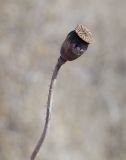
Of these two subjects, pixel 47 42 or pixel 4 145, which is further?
pixel 47 42

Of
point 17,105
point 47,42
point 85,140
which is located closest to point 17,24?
point 47,42

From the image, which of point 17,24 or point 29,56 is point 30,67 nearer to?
point 29,56

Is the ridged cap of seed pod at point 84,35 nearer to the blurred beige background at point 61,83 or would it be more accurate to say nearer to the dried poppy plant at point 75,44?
the dried poppy plant at point 75,44

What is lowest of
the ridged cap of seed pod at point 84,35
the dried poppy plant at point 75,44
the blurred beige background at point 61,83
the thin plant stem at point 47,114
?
the blurred beige background at point 61,83

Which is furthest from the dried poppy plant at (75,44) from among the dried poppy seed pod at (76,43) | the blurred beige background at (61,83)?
the blurred beige background at (61,83)

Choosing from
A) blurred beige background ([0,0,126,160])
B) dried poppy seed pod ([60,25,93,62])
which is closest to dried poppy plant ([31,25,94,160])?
dried poppy seed pod ([60,25,93,62])

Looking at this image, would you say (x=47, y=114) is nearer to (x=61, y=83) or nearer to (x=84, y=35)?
(x=84, y=35)
